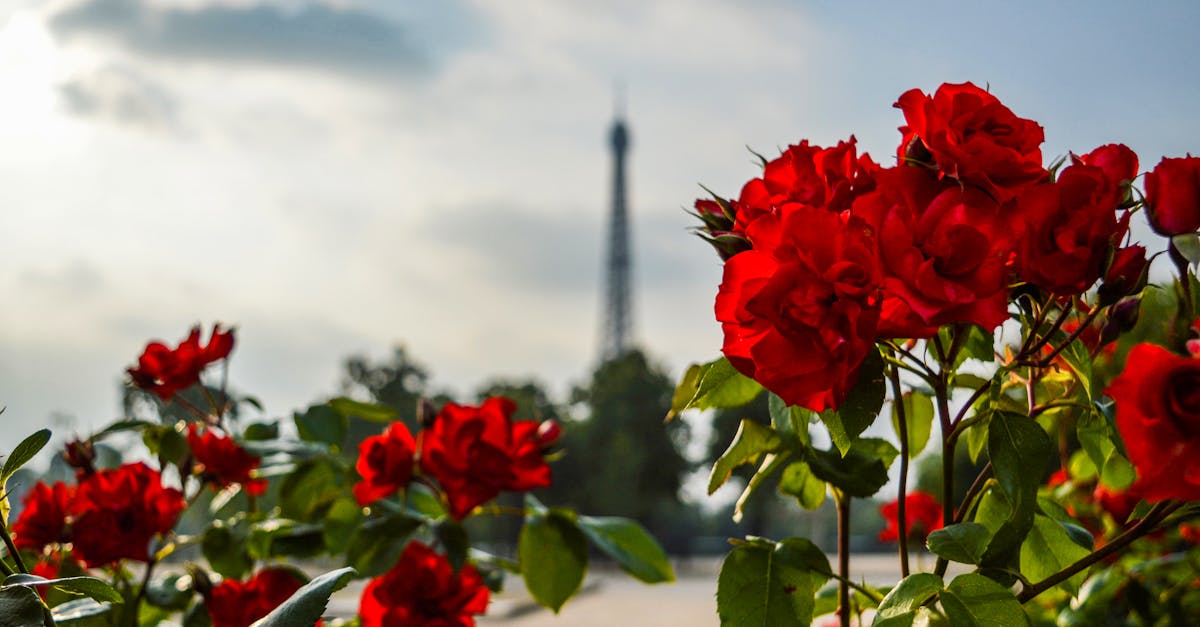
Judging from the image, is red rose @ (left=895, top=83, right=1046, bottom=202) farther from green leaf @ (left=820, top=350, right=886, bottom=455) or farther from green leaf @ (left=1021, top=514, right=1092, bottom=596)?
green leaf @ (left=1021, top=514, right=1092, bottom=596)

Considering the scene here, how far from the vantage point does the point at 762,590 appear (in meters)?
0.63

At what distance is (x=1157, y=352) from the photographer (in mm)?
400

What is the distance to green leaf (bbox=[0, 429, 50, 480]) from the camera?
552 millimetres

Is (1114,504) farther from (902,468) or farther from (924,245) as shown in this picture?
(924,245)

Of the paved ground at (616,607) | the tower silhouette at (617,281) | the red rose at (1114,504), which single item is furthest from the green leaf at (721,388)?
the tower silhouette at (617,281)

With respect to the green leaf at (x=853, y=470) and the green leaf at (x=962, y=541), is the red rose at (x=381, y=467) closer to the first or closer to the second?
the green leaf at (x=853, y=470)

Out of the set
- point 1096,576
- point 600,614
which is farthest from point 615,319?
point 1096,576

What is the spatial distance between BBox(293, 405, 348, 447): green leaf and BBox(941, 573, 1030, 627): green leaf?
0.77 metres

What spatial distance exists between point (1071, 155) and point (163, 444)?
0.86m

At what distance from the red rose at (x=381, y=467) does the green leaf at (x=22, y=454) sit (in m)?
0.41

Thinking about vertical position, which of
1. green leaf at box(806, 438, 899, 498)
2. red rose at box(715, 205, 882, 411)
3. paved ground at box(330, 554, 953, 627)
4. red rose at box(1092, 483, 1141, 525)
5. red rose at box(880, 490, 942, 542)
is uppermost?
red rose at box(715, 205, 882, 411)

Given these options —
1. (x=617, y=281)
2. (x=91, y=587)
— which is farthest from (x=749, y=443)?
(x=617, y=281)

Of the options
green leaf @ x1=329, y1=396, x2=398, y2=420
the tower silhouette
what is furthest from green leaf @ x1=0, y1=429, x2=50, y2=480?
the tower silhouette

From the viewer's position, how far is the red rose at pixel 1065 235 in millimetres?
511
